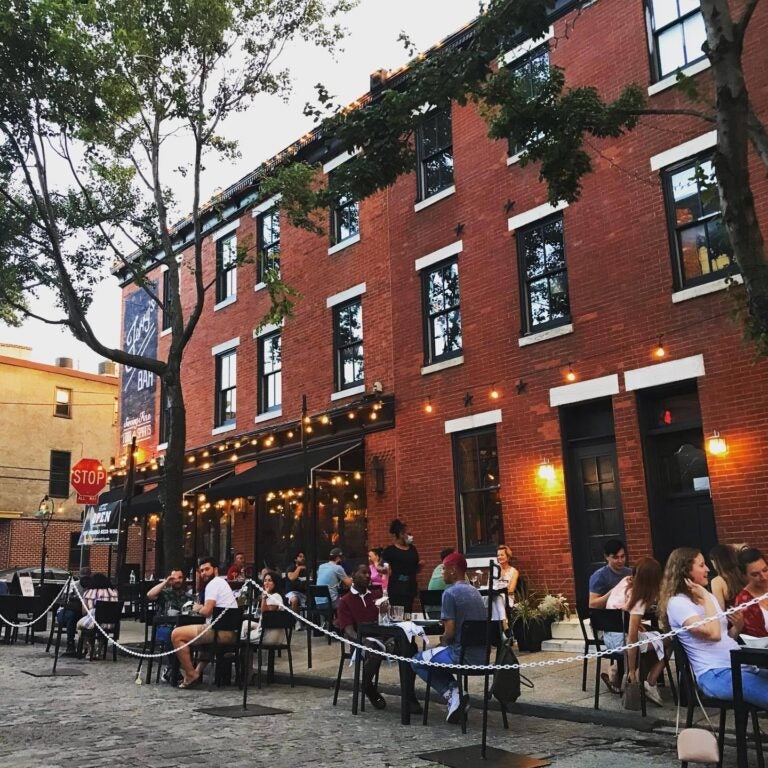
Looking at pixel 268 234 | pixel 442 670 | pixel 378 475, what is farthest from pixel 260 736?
pixel 268 234

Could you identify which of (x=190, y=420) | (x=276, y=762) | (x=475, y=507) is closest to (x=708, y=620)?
(x=276, y=762)

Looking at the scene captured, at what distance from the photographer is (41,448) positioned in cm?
3641

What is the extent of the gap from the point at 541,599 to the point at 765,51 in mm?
8472

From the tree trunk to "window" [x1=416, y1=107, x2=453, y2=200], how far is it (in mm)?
8081

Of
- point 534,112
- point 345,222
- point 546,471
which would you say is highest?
point 345,222

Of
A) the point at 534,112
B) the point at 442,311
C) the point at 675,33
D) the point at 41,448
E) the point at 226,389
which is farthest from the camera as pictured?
the point at 41,448

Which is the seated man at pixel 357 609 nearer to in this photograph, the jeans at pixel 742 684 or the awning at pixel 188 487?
the jeans at pixel 742 684

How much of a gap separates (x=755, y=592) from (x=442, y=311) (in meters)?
9.44

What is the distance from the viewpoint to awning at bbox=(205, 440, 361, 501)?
49.4 feet

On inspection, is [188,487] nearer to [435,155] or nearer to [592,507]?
[435,155]

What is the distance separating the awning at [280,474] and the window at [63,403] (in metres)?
23.6

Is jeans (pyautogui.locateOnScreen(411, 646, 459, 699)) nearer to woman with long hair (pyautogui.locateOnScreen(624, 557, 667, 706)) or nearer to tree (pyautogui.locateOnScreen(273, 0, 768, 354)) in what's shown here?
woman with long hair (pyautogui.locateOnScreen(624, 557, 667, 706))

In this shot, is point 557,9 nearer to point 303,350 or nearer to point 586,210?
point 586,210

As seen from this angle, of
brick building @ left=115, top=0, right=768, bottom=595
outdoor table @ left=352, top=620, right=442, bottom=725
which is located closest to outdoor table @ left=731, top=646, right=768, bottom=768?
outdoor table @ left=352, top=620, right=442, bottom=725
